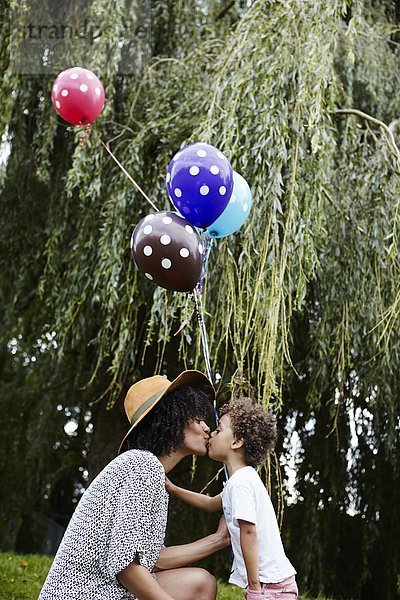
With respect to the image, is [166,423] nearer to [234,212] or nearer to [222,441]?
[222,441]

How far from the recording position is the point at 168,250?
2689 millimetres

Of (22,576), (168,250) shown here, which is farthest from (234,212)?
(22,576)

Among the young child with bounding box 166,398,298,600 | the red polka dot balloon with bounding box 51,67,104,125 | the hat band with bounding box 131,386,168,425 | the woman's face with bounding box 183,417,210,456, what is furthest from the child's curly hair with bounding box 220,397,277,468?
the red polka dot balloon with bounding box 51,67,104,125

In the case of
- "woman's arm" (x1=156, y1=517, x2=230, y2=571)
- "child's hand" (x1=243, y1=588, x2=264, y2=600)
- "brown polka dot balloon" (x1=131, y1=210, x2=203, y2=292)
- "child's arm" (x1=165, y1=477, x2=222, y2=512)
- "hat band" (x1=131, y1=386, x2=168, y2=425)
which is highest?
"brown polka dot balloon" (x1=131, y1=210, x2=203, y2=292)

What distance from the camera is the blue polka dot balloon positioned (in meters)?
2.82

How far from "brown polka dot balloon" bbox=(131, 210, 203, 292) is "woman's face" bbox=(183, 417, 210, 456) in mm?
702

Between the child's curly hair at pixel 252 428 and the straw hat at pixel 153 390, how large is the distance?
9 centimetres

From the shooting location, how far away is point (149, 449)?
2137 mm

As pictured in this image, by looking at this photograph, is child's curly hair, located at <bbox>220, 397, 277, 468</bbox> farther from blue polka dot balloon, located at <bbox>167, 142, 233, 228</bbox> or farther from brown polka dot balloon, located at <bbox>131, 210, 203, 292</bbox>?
blue polka dot balloon, located at <bbox>167, 142, 233, 228</bbox>

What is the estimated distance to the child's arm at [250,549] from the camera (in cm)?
216

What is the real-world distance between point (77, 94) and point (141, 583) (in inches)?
90.4

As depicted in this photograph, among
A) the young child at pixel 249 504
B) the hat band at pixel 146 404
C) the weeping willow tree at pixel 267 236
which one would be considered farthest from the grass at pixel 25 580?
the hat band at pixel 146 404

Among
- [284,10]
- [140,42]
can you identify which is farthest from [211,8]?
[284,10]

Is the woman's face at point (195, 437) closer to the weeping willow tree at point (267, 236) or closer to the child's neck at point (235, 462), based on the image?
the child's neck at point (235, 462)
